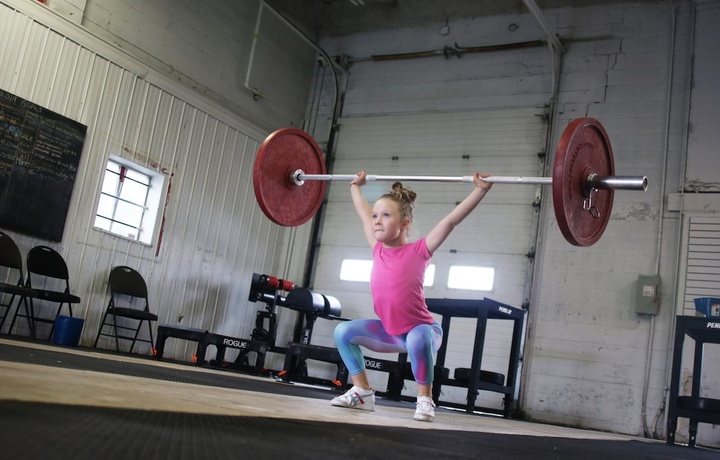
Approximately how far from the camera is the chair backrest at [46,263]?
18.7ft

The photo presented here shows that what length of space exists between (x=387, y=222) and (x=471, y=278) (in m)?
4.60

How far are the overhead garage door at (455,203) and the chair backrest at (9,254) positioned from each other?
362 cm

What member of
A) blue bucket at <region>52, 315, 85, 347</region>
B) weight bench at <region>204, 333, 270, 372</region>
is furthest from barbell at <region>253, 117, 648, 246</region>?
blue bucket at <region>52, 315, 85, 347</region>

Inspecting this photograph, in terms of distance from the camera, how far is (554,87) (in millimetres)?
7398

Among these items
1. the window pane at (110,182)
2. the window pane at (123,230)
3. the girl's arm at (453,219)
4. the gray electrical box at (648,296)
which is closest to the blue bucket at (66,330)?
the window pane at (123,230)

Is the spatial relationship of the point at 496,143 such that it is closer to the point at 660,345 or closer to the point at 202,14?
the point at 660,345

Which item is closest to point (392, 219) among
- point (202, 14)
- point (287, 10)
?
point (202, 14)

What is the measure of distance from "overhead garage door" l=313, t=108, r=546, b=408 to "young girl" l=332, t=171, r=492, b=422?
435 cm

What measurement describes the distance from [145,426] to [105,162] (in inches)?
230

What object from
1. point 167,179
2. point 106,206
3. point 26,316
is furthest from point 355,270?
point 26,316

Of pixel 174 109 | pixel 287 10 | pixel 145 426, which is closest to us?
pixel 145 426

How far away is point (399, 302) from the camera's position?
2.85 meters

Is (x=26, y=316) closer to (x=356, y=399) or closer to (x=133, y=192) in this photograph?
(x=133, y=192)

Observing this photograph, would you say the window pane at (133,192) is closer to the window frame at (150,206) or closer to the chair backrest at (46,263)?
the window frame at (150,206)
